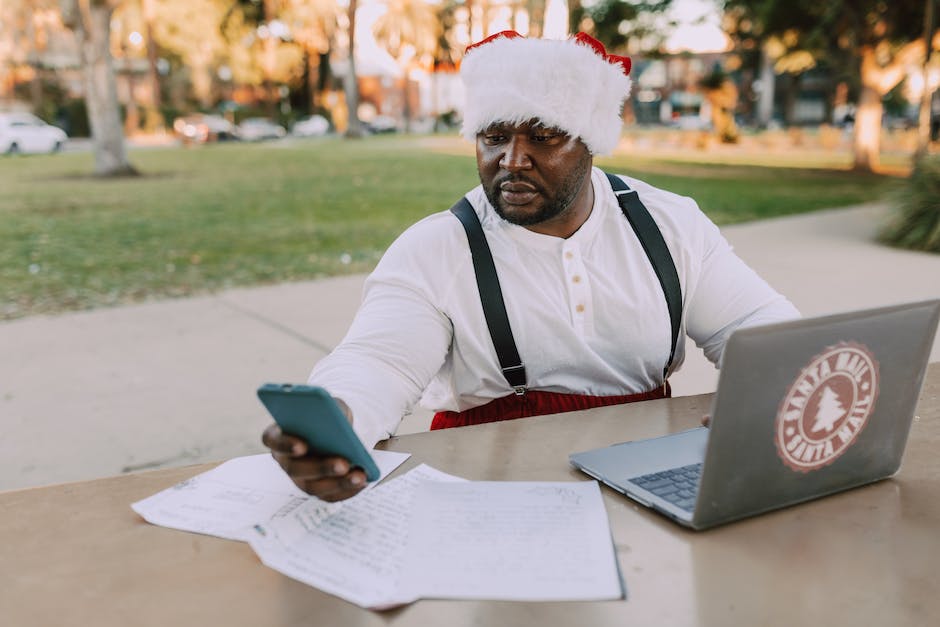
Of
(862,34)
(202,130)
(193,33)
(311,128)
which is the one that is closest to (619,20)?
(862,34)

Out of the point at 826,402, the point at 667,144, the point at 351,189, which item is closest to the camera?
the point at 826,402

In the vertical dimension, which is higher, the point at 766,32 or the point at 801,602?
the point at 766,32

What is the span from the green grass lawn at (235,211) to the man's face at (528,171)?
4706 millimetres

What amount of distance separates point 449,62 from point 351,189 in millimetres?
40073

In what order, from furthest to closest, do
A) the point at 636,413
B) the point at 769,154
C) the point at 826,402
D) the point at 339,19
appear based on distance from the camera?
the point at 339,19, the point at 769,154, the point at 636,413, the point at 826,402

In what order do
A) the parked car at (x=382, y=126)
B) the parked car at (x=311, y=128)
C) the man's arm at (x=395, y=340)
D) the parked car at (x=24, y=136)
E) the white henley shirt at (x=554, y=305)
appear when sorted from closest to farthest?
the man's arm at (x=395, y=340) → the white henley shirt at (x=554, y=305) → the parked car at (x=24, y=136) → the parked car at (x=311, y=128) → the parked car at (x=382, y=126)

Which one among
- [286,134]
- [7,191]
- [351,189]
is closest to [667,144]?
[351,189]

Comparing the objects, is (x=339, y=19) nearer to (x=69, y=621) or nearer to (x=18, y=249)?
(x=18, y=249)

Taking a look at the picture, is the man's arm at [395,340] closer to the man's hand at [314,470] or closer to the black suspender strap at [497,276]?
the black suspender strap at [497,276]

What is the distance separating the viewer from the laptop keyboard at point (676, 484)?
1.38m

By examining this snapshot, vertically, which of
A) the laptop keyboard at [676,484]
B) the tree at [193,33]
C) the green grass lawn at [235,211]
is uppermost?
the tree at [193,33]

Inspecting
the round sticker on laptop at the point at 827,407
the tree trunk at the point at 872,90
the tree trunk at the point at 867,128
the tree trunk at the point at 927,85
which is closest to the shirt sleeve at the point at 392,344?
the round sticker on laptop at the point at 827,407

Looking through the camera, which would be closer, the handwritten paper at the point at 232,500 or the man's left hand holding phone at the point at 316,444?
the man's left hand holding phone at the point at 316,444

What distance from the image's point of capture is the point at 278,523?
136 cm
